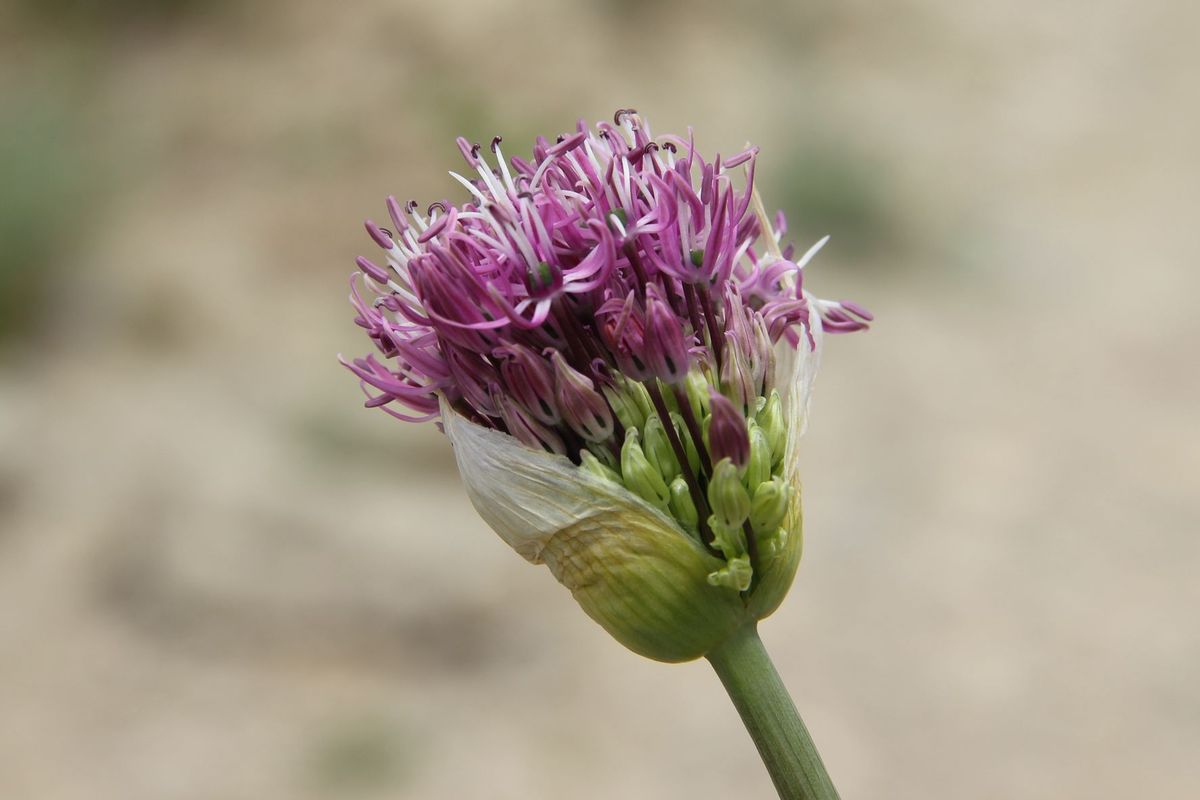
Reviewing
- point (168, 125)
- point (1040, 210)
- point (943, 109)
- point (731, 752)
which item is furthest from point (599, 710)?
point (943, 109)

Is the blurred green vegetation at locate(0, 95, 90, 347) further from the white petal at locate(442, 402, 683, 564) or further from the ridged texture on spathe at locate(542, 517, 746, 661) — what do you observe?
the ridged texture on spathe at locate(542, 517, 746, 661)

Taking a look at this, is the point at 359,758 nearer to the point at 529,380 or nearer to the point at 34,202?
the point at 34,202

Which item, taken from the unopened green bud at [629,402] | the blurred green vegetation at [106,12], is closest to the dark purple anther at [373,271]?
the unopened green bud at [629,402]

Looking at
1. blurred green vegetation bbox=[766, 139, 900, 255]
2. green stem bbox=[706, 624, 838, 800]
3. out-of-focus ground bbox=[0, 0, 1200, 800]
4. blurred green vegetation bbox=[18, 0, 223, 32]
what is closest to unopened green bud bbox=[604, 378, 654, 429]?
green stem bbox=[706, 624, 838, 800]

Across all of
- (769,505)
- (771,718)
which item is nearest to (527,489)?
(769,505)

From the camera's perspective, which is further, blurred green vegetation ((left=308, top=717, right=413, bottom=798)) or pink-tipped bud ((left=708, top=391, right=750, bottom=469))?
blurred green vegetation ((left=308, top=717, right=413, bottom=798))
